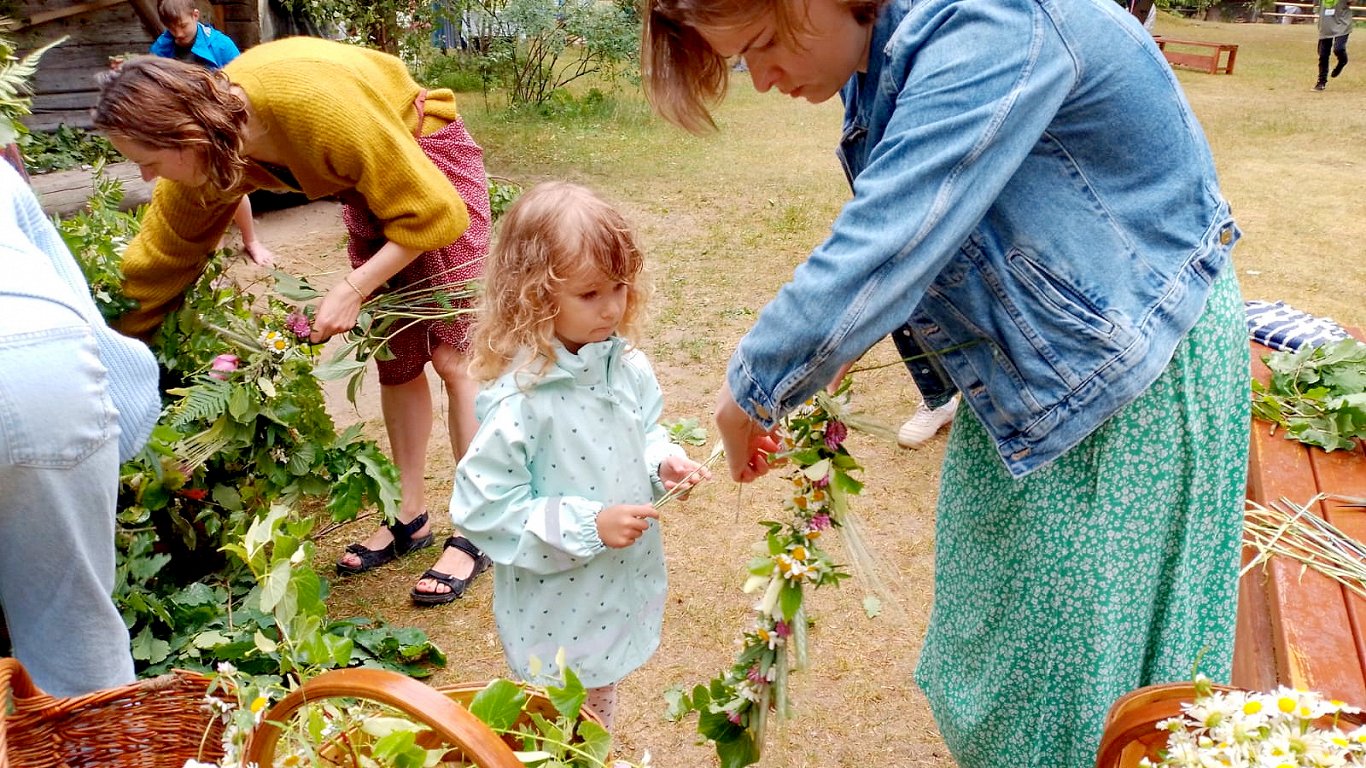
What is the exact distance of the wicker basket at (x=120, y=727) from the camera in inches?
57.8

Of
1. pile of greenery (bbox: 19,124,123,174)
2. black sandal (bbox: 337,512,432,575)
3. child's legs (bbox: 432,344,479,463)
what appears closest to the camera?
child's legs (bbox: 432,344,479,463)

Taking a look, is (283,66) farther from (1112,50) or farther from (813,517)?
(1112,50)

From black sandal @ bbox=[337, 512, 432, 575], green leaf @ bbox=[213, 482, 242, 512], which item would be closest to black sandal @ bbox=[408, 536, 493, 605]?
black sandal @ bbox=[337, 512, 432, 575]

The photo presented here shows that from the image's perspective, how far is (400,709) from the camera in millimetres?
1104

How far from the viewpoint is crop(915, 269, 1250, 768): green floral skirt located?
135 cm

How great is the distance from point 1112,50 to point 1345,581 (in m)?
1.46

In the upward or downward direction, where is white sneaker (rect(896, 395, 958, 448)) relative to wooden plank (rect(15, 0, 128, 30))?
downward

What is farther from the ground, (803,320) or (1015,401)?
(803,320)

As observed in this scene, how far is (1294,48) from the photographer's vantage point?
18500mm

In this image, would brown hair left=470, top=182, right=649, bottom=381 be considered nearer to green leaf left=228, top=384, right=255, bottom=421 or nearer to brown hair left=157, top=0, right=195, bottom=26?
green leaf left=228, top=384, right=255, bottom=421

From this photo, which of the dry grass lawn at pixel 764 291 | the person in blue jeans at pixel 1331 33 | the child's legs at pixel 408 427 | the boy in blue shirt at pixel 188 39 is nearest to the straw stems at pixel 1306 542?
the dry grass lawn at pixel 764 291

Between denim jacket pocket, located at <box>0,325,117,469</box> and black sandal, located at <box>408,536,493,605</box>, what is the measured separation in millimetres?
→ 1510

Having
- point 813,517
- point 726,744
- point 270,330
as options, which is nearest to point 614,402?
point 813,517

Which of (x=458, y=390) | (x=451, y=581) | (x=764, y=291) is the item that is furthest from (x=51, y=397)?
(x=764, y=291)
